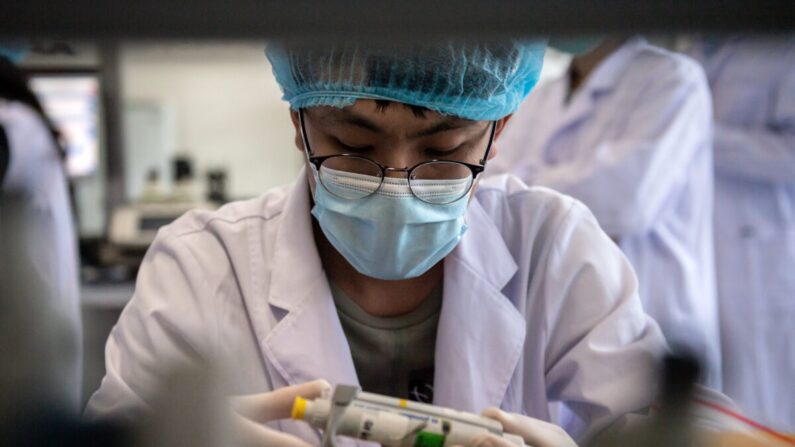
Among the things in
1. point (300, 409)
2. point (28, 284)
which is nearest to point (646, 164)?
point (300, 409)

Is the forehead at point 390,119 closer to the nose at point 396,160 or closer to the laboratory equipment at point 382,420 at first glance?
the nose at point 396,160

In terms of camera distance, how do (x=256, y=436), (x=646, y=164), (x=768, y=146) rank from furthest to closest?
1. (x=768, y=146)
2. (x=646, y=164)
3. (x=256, y=436)

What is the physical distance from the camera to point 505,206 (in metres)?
1.37

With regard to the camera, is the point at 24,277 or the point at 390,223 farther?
the point at 390,223

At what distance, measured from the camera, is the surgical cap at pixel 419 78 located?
3.10ft

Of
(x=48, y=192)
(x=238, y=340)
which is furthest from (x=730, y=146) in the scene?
(x=48, y=192)

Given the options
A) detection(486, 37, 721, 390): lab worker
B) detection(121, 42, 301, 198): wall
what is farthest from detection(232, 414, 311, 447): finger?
detection(121, 42, 301, 198): wall

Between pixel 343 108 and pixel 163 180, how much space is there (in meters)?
2.81

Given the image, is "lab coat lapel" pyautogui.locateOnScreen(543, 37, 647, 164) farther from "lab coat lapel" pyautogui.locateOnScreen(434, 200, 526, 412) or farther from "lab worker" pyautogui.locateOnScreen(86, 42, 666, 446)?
"lab coat lapel" pyautogui.locateOnScreen(434, 200, 526, 412)

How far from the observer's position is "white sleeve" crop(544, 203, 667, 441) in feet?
3.78

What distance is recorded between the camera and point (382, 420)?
0.74 meters

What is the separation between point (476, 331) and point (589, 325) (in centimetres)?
19

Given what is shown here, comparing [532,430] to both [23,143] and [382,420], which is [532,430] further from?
[23,143]

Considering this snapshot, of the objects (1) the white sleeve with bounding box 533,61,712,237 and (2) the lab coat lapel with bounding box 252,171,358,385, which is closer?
(2) the lab coat lapel with bounding box 252,171,358,385
